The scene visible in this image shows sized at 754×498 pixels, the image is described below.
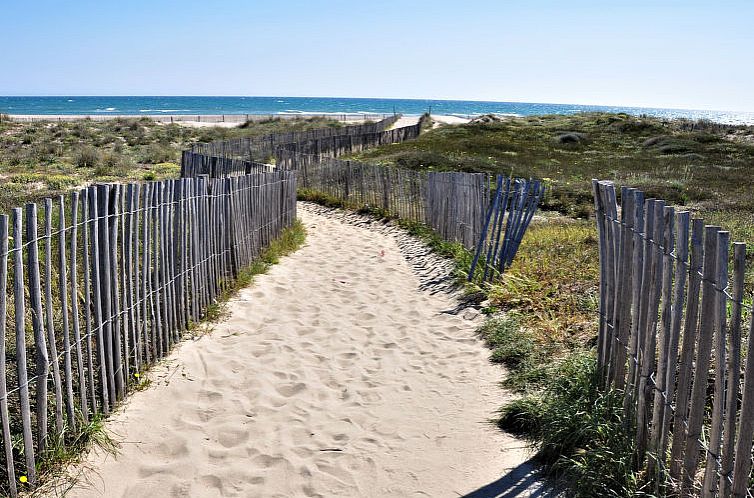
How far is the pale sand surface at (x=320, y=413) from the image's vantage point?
4047 millimetres

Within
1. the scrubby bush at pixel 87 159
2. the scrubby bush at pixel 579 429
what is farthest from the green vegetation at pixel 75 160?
the scrubby bush at pixel 579 429

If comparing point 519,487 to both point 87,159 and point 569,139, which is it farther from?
point 569,139

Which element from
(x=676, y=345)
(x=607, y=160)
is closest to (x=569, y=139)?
(x=607, y=160)

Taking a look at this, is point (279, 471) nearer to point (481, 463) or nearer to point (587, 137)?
point (481, 463)

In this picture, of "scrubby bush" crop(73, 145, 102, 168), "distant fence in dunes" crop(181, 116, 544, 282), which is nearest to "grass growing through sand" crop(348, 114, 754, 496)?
"distant fence in dunes" crop(181, 116, 544, 282)

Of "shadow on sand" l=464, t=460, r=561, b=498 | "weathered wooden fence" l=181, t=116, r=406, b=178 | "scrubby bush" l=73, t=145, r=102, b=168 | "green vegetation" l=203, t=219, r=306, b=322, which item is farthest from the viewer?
"scrubby bush" l=73, t=145, r=102, b=168

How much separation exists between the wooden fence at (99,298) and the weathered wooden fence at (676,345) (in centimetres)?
337

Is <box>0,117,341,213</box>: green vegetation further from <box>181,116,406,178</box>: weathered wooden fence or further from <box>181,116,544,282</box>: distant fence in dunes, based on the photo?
<box>181,116,544,282</box>: distant fence in dunes

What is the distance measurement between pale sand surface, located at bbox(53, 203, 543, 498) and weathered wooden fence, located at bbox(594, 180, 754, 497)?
0.86 m

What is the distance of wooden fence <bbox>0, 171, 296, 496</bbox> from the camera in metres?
3.72

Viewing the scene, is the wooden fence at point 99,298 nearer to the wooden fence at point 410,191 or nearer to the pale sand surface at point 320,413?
the pale sand surface at point 320,413

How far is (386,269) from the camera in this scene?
1012 centimetres

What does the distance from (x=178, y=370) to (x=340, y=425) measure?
1.70 m

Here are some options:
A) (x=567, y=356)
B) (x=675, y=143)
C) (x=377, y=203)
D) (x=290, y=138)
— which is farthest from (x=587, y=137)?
(x=567, y=356)
